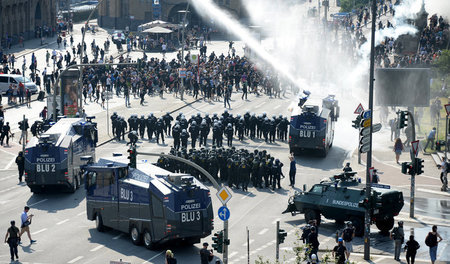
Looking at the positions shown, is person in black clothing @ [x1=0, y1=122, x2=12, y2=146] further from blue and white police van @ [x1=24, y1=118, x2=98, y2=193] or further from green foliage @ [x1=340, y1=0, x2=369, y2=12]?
green foliage @ [x1=340, y1=0, x2=369, y2=12]

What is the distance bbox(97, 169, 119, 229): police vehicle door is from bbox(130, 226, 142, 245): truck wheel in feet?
3.63

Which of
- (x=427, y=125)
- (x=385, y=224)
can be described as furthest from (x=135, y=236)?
(x=427, y=125)

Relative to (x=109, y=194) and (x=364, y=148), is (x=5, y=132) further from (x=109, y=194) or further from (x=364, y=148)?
(x=364, y=148)

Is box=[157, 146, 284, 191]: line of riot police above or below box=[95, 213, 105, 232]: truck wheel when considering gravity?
above

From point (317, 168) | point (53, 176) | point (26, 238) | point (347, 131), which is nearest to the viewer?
point (26, 238)

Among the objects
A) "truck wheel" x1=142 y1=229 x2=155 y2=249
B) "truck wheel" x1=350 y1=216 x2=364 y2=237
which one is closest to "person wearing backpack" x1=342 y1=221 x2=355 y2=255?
"truck wheel" x1=350 y1=216 x2=364 y2=237

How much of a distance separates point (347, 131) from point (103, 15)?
58.0 meters

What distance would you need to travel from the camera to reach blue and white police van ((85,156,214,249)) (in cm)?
3406

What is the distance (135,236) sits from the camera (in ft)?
118

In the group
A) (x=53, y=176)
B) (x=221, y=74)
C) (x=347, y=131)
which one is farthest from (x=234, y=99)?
(x=53, y=176)

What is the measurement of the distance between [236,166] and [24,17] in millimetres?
59039

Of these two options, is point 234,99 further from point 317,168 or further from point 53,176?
point 53,176

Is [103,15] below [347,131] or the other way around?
the other way around

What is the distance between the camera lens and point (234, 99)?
2840 inches
